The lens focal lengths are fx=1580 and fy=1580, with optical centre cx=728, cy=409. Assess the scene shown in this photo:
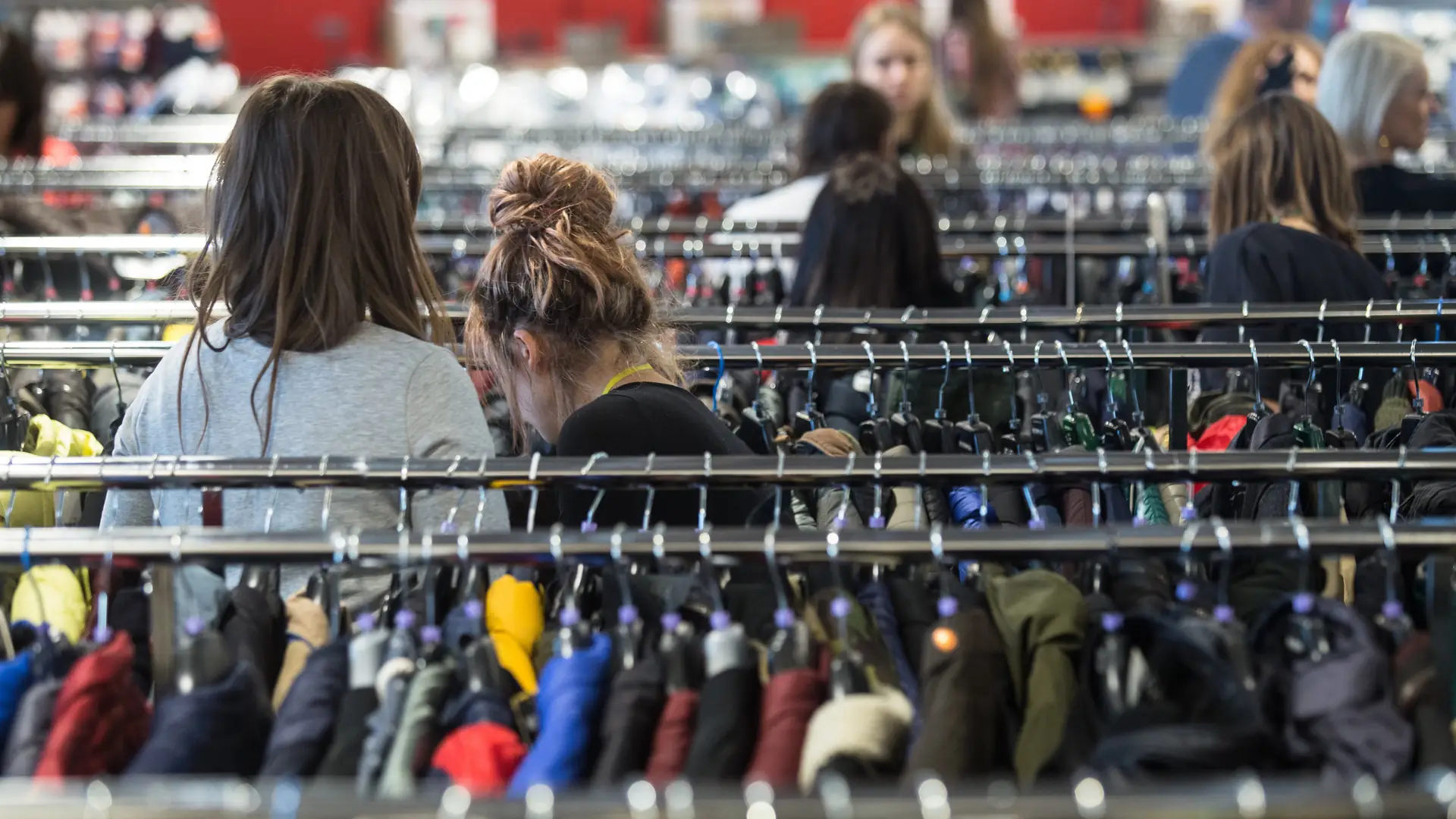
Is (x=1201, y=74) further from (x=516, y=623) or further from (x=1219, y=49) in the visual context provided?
(x=516, y=623)

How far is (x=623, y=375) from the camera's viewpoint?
6.15 ft

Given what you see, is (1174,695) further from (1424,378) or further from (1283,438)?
(1424,378)

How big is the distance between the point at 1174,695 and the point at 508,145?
4727 millimetres

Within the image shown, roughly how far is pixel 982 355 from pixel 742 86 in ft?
18.3

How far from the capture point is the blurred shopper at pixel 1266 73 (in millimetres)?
4004

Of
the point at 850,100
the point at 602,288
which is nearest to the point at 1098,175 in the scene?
the point at 850,100

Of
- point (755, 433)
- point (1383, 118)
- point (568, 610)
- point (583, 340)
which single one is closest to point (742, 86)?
point (1383, 118)

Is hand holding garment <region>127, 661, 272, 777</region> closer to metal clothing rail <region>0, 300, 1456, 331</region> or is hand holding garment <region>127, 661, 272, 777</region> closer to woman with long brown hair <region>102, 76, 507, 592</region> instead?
woman with long brown hair <region>102, 76, 507, 592</region>

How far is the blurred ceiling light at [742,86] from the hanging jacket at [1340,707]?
6193 mm

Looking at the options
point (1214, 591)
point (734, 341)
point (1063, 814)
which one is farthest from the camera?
point (734, 341)

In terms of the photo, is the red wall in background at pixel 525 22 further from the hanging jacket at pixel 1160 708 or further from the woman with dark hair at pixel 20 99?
the hanging jacket at pixel 1160 708

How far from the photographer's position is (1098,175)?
13.5ft

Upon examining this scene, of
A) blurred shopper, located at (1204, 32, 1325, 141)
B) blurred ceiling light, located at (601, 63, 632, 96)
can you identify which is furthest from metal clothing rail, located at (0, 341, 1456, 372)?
blurred ceiling light, located at (601, 63, 632, 96)

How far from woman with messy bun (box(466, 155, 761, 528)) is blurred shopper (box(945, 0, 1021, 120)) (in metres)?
4.66
